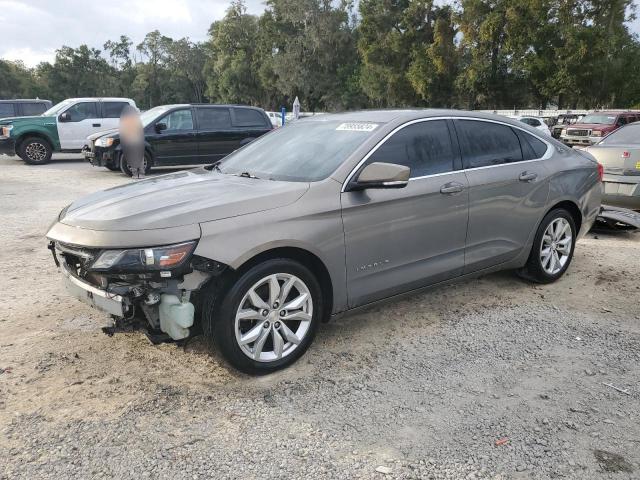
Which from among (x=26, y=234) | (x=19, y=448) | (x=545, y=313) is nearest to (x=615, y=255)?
(x=545, y=313)

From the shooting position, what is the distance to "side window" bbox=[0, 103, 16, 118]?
17.5 metres

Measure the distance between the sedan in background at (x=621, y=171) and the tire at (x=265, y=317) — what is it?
5926 mm

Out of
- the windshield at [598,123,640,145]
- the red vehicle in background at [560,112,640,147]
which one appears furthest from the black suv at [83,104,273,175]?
the red vehicle in background at [560,112,640,147]

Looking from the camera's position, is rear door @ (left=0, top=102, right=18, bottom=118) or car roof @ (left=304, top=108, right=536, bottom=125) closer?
car roof @ (left=304, top=108, right=536, bottom=125)

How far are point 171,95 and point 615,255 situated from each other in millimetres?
81857

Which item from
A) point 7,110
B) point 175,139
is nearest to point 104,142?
point 175,139

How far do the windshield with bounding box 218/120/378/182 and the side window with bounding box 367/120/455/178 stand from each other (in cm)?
18

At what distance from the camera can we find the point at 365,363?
3459 mm

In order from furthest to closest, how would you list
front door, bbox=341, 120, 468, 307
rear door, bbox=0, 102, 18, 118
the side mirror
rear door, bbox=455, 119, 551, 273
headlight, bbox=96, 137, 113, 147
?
rear door, bbox=0, 102, 18, 118 < headlight, bbox=96, 137, 113, 147 < rear door, bbox=455, 119, 551, 273 < front door, bbox=341, 120, 468, 307 < the side mirror

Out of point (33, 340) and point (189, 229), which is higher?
point (189, 229)

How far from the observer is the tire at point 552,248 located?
475cm

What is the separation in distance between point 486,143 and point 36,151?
14.8 metres

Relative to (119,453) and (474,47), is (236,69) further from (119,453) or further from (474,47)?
(119,453)

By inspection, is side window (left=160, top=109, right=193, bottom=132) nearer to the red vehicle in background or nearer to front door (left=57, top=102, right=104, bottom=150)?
front door (left=57, top=102, right=104, bottom=150)
